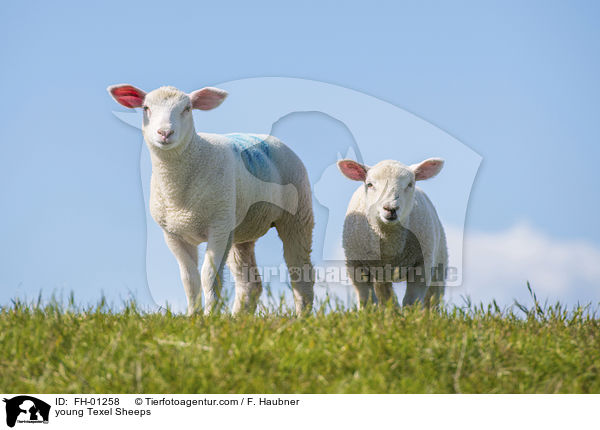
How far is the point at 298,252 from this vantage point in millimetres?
7762

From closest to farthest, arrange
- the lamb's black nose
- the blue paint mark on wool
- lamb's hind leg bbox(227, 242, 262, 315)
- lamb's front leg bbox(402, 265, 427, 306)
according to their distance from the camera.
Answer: the lamb's black nose < lamb's front leg bbox(402, 265, 427, 306) < the blue paint mark on wool < lamb's hind leg bbox(227, 242, 262, 315)

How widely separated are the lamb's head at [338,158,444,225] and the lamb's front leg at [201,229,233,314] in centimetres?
136

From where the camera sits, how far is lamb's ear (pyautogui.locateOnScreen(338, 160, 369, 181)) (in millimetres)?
6547

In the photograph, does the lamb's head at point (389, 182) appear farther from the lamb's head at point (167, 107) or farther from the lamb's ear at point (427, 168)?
the lamb's head at point (167, 107)

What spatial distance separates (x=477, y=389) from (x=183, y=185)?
3.58 m

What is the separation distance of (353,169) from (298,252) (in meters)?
1.53

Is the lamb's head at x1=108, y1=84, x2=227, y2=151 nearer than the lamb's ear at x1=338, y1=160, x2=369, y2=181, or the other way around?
the lamb's head at x1=108, y1=84, x2=227, y2=151

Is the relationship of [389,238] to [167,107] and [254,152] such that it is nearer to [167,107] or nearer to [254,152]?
[254,152]

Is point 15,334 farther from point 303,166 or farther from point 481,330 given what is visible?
point 303,166

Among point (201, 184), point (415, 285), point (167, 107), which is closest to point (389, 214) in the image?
point (415, 285)

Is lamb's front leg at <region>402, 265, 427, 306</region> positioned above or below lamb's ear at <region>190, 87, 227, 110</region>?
below

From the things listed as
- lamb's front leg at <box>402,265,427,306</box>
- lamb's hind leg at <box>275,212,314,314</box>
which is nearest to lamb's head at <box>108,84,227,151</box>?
lamb's hind leg at <box>275,212,314,314</box>

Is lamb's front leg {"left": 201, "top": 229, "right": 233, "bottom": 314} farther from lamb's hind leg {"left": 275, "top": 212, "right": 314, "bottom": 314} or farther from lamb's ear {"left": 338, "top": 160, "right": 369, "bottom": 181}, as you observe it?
lamb's hind leg {"left": 275, "top": 212, "right": 314, "bottom": 314}

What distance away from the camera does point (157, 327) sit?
14.8 feet
